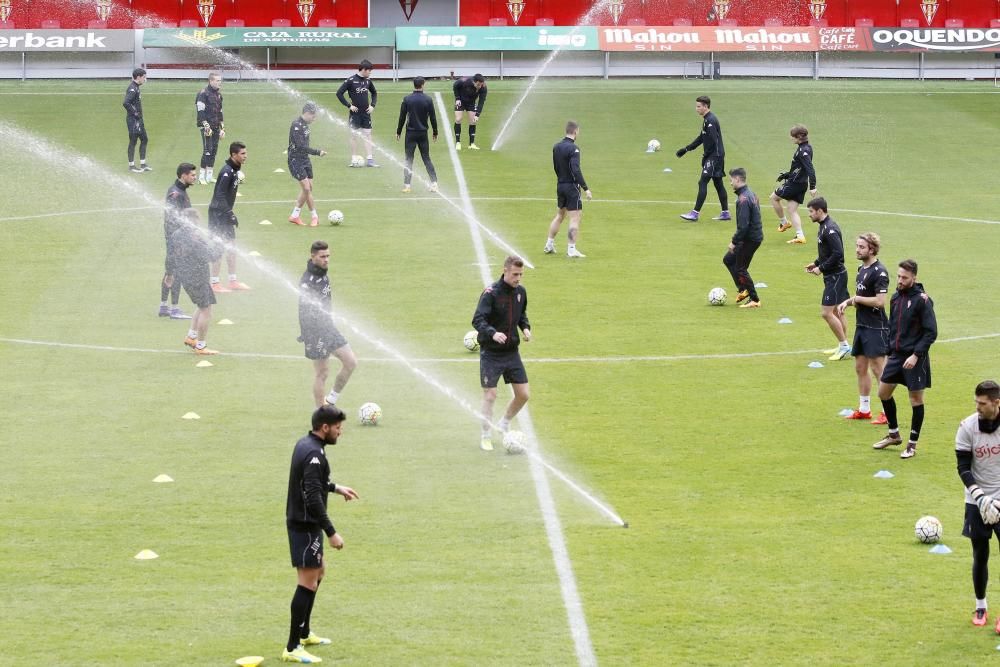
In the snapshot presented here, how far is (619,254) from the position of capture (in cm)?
3045

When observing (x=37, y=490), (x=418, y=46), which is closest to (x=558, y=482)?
(x=37, y=490)

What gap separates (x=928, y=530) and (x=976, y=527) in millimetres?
2091

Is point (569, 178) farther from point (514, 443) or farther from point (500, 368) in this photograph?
point (514, 443)

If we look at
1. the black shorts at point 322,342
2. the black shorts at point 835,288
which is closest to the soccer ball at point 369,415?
the black shorts at point 322,342

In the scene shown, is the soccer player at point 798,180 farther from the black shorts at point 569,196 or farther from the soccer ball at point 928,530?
the soccer ball at point 928,530

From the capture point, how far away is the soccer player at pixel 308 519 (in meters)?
12.0

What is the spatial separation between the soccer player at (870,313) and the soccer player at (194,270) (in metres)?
9.31

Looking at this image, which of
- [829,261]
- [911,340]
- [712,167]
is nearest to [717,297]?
[829,261]

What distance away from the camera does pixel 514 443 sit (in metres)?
17.8

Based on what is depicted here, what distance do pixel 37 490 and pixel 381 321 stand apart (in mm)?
9221

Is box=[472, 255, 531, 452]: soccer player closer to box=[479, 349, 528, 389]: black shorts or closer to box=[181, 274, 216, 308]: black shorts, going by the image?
box=[479, 349, 528, 389]: black shorts

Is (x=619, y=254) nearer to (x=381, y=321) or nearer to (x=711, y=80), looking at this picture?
(x=381, y=321)

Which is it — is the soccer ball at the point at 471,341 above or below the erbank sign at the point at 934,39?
below

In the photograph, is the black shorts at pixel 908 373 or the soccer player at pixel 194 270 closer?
the black shorts at pixel 908 373
